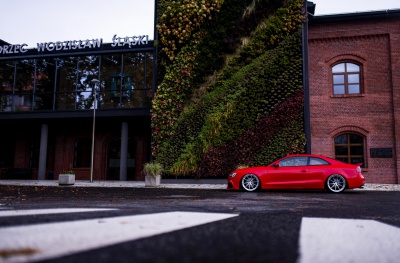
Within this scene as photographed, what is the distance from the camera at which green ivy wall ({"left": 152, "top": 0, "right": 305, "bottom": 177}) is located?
1520 cm

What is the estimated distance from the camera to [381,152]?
53.9 feet

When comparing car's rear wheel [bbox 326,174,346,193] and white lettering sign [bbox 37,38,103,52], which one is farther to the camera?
white lettering sign [bbox 37,38,103,52]

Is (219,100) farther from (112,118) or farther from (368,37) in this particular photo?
(368,37)

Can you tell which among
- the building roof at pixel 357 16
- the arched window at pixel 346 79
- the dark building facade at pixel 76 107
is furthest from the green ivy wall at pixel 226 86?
the arched window at pixel 346 79

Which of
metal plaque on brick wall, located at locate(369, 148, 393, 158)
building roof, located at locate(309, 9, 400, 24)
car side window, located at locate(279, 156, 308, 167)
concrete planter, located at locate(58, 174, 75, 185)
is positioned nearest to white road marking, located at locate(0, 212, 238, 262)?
car side window, located at locate(279, 156, 308, 167)

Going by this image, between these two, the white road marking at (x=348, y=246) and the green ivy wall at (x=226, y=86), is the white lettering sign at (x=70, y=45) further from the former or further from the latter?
the white road marking at (x=348, y=246)

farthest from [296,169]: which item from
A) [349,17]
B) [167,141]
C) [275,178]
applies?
[349,17]

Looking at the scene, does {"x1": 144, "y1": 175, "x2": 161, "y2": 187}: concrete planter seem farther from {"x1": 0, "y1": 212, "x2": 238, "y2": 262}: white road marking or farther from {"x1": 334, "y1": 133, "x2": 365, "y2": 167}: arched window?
{"x1": 0, "y1": 212, "x2": 238, "y2": 262}: white road marking

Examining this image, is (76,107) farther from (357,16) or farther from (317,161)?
(357,16)

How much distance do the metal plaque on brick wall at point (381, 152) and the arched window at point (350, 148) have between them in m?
0.50

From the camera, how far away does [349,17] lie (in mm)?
→ 17156

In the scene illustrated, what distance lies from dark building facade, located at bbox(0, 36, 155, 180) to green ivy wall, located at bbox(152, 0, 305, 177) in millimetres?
2894

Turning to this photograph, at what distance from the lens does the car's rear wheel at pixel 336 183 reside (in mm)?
10328

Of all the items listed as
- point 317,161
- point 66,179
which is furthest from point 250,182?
point 66,179
